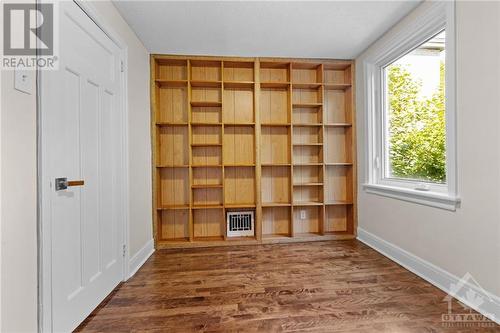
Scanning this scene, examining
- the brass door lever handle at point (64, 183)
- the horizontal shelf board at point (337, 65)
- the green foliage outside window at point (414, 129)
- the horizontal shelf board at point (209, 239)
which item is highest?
the horizontal shelf board at point (337, 65)

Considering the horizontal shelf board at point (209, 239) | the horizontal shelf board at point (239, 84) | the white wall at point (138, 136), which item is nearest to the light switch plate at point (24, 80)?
the white wall at point (138, 136)

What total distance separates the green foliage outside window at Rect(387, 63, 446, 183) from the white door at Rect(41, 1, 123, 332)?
9.01 feet

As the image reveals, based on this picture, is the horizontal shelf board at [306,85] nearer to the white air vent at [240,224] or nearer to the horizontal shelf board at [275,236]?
the white air vent at [240,224]

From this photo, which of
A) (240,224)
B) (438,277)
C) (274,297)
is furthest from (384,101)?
(274,297)

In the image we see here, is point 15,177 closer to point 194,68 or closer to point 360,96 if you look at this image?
point 194,68

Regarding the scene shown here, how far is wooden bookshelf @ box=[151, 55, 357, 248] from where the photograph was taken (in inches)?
117

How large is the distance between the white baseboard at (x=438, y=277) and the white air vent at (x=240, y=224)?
4.81 ft

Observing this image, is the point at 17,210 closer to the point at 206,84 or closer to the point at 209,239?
the point at 209,239

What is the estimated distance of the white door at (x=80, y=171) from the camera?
1.28 m

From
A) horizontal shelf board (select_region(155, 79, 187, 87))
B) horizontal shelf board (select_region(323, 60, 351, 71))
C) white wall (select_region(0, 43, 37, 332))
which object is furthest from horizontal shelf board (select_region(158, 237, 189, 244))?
horizontal shelf board (select_region(323, 60, 351, 71))

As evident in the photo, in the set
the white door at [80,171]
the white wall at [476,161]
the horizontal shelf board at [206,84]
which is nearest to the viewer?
the white door at [80,171]

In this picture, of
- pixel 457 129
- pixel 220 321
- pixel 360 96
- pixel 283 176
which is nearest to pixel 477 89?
pixel 457 129

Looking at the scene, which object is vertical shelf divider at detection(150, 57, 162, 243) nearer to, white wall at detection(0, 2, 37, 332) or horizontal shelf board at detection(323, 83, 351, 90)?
white wall at detection(0, 2, 37, 332)

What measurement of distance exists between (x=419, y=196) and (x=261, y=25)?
2.15 metres
